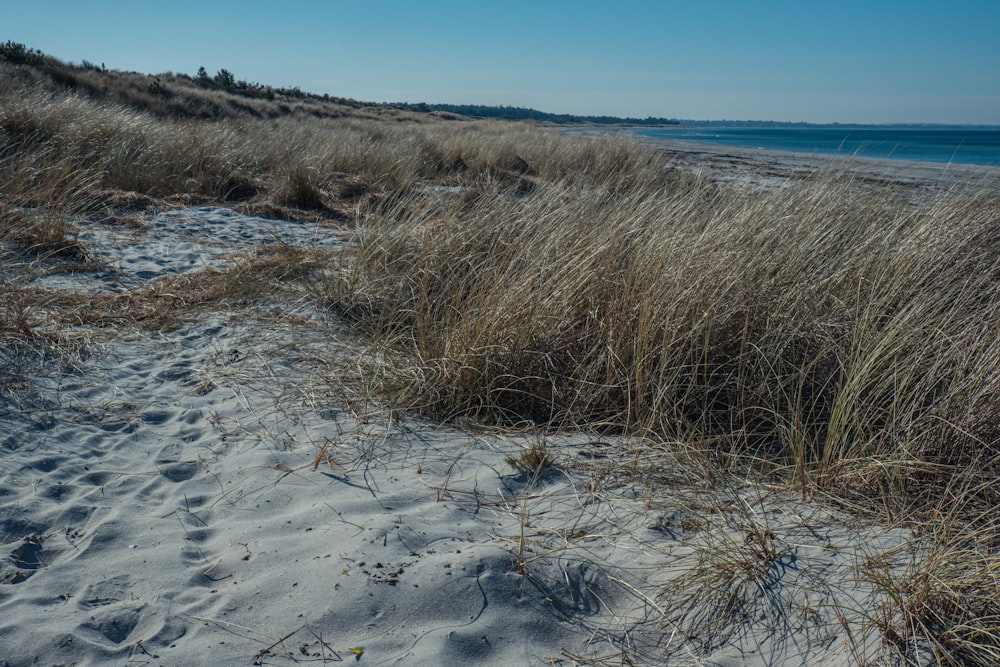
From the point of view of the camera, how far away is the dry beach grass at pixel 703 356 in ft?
6.05

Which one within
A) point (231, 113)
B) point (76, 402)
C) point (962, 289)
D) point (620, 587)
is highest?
point (231, 113)

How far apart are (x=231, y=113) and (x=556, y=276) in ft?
60.2

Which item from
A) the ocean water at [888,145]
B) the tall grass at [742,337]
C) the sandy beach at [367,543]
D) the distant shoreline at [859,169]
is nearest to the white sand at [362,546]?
the sandy beach at [367,543]

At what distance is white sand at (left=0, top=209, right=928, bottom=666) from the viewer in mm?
1688

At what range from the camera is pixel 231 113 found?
18.7m

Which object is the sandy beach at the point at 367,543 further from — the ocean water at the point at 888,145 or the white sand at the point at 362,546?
the ocean water at the point at 888,145

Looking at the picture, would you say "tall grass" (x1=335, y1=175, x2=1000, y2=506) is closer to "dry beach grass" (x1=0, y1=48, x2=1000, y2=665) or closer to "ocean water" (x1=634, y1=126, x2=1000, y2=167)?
"dry beach grass" (x1=0, y1=48, x2=1000, y2=665)

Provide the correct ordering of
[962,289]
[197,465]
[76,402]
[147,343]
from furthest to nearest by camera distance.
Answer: [147,343] → [962,289] → [76,402] → [197,465]

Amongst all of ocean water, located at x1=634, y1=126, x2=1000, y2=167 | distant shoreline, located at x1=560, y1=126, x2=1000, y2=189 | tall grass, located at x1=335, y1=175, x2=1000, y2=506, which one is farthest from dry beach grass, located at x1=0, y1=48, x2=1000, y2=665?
ocean water, located at x1=634, y1=126, x2=1000, y2=167

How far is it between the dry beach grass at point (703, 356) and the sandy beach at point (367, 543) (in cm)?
2

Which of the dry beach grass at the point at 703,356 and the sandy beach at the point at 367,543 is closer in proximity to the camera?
the sandy beach at the point at 367,543

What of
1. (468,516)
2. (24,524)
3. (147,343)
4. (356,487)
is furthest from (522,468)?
(147,343)

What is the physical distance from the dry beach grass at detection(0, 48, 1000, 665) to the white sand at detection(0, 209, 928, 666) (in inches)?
0.9

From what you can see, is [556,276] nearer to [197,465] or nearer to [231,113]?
[197,465]
